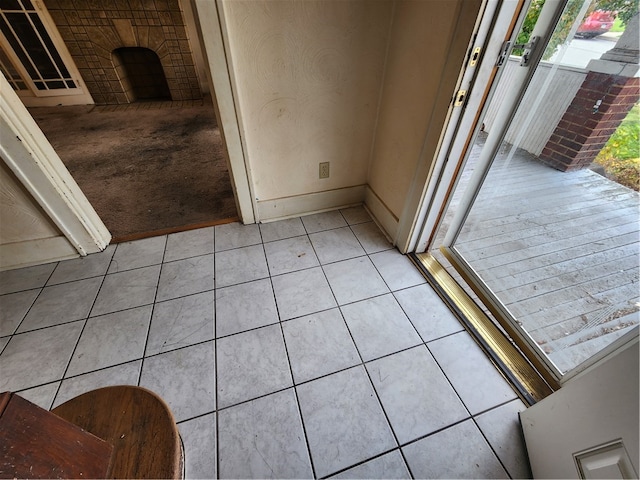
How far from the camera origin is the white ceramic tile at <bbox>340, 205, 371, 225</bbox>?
2053 millimetres

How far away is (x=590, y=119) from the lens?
1.01 metres

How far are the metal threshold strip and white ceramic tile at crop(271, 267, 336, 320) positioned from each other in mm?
613

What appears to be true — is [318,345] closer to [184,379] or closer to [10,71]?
[184,379]

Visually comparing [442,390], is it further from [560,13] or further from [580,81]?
[560,13]

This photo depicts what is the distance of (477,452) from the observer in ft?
3.29

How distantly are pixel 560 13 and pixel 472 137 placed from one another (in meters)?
0.48

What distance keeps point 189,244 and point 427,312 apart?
1530 millimetres

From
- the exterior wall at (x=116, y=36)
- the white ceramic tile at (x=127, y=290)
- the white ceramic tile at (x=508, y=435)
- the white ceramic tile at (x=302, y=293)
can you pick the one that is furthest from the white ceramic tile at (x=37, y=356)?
the exterior wall at (x=116, y=36)

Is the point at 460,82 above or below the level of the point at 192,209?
above

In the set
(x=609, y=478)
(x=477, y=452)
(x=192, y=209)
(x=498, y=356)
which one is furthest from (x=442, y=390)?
(x=192, y=209)

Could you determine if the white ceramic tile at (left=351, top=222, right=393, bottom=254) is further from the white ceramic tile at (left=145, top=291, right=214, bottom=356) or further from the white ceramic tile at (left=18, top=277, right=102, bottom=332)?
the white ceramic tile at (left=18, top=277, right=102, bottom=332)

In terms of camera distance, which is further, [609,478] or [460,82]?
[460,82]

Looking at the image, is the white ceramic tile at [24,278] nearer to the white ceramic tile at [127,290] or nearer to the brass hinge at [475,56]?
the white ceramic tile at [127,290]

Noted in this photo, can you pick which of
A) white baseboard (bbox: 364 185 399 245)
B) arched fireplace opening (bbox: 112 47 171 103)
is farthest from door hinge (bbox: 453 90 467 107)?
arched fireplace opening (bbox: 112 47 171 103)
